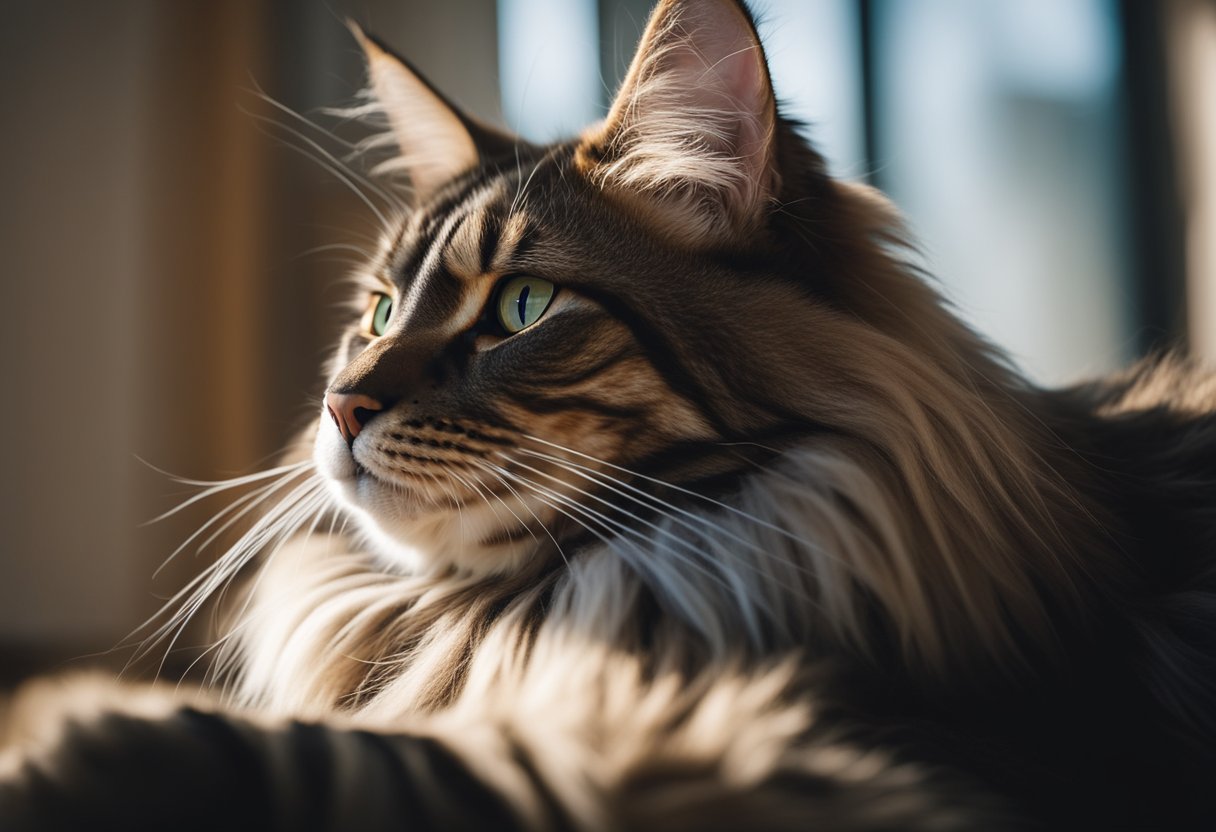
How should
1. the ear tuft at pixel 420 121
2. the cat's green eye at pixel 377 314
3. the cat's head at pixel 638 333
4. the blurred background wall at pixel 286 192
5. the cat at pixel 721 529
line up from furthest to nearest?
the blurred background wall at pixel 286 192 → the ear tuft at pixel 420 121 → the cat's green eye at pixel 377 314 → the cat's head at pixel 638 333 → the cat at pixel 721 529

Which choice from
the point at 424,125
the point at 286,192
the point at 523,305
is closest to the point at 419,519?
the point at 523,305

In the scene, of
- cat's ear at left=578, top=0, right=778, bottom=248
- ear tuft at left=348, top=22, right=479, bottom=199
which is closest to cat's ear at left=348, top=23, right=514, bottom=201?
ear tuft at left=348, top=22, right=479, bottom=199

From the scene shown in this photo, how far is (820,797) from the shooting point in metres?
0.61

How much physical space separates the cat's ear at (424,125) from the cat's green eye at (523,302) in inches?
17.4

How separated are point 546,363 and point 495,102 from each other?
6.99 feet

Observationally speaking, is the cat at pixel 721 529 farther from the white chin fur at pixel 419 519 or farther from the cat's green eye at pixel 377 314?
the cat's green eye at pixel 377 314

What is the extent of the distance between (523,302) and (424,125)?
58cm

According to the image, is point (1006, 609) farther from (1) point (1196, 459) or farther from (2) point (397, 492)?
(2) point (397, 492)

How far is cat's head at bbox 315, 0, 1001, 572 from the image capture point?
0.94 m

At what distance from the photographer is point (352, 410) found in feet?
3.20

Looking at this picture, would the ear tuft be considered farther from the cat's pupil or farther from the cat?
the cat's pupil

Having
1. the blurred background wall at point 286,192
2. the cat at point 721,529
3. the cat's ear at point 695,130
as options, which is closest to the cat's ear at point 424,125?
the blurred background wall at point 286,192

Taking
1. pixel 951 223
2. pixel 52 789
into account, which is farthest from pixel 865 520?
pixel 951 223

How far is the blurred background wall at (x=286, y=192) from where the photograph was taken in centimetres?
231
